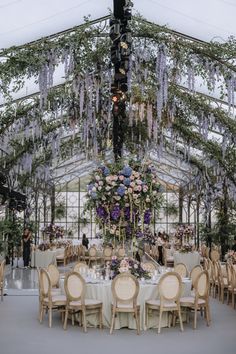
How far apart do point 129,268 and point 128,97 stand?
5533 millimetres

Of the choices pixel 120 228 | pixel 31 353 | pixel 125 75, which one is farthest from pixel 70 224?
pixel 31 353

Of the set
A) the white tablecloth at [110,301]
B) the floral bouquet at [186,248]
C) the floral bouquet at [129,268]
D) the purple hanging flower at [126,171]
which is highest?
the purple hanging flower at [126,171]

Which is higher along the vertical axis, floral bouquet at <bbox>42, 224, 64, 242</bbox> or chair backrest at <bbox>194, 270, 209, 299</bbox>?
floral bouquet at <bbox>42, 224, 64, 242</bbox>

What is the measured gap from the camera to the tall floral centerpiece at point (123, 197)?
7.96m

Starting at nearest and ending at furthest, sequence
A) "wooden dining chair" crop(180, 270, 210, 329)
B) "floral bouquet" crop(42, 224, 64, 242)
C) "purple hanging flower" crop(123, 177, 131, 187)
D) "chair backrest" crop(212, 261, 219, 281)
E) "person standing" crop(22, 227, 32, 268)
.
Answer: "wooden dining chair" crop(180, 270, 210, 329)
"purple hanging flower" crop(123, 177, 131, 187)
"chair backrest" crop(212, 261, 219, 281)
"person standing" crop(22, 227, 32, 268)
"floral bouquet" crop(42, 224, 64, 242)

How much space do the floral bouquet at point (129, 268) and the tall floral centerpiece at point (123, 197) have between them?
397 millimetres

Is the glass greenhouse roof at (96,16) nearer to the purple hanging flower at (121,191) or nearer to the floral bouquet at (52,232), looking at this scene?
the purple hanging flower at (121,191)

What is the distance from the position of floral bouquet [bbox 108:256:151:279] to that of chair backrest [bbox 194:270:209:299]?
717 millimetres

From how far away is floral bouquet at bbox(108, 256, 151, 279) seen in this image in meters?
7.80

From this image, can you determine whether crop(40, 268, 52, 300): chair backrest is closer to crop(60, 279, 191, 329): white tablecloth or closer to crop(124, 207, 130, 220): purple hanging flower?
crop(60, 279, 191, 329): white tablecloth

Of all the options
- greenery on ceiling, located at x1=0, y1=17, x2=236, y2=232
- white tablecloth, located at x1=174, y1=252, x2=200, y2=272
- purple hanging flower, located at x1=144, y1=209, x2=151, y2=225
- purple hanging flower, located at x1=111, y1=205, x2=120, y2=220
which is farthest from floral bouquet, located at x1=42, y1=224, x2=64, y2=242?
purple hanging flower, located at x1=111, y1=205, x2=120, y2=220

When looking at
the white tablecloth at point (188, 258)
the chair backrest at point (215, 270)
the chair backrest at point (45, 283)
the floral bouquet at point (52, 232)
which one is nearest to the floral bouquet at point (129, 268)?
the chair backrest at point (45, 283)

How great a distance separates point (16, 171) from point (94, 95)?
711 centimetres

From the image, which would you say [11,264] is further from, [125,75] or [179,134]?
[125,75]
